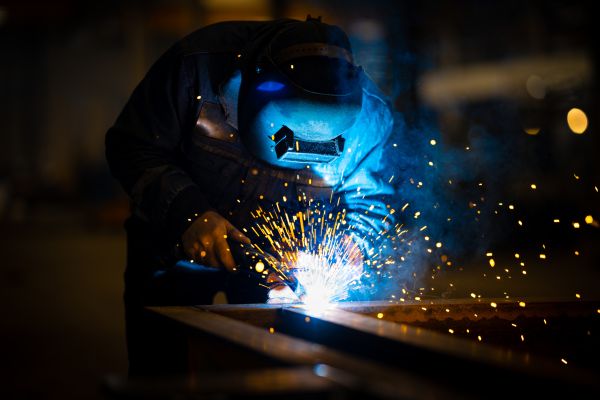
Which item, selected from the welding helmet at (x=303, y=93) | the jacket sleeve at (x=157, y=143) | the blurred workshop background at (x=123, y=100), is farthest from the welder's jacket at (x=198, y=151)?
the blurred workshop background at (x=123, y=100)

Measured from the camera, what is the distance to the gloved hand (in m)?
2.34

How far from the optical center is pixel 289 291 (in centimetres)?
261

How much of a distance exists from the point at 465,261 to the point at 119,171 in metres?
6.80

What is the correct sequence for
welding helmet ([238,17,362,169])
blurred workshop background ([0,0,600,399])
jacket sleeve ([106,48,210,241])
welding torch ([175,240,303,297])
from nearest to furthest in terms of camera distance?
welding helmet ([238,17,362,169]) < welding torch ([175,240,303,297]) < jacket sleeve ([106,48,210,241]) < blurred workshop background ([0,0,600,399])

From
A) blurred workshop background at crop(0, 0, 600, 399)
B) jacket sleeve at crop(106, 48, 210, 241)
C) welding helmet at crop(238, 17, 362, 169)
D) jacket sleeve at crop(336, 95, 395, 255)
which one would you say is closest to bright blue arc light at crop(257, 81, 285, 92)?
welding helmet at crop(238, 17, 362, 169)

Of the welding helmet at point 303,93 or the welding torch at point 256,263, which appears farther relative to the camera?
the welding torch at point 256,263

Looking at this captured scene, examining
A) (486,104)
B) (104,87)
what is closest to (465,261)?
(486,104)

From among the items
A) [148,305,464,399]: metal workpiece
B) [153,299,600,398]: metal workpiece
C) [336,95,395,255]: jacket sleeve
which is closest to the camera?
[148,305,464,399]: metal workpiece

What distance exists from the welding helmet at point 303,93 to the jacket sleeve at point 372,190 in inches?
18.8

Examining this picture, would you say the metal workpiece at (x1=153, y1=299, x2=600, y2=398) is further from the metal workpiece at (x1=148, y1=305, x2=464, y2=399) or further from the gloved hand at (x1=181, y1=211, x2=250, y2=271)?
the gloved hand at (x1=181, y1=211, x2=250, y2=271)

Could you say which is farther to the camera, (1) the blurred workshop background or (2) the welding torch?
(1) the blurred workshop background

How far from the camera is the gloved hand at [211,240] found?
2.34 m

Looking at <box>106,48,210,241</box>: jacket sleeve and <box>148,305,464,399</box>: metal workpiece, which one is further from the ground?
<box>106,48,210,241</box>: jacket sleeve

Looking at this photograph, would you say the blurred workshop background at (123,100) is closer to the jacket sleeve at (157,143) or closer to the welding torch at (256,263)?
the welding torch at (256,263)
